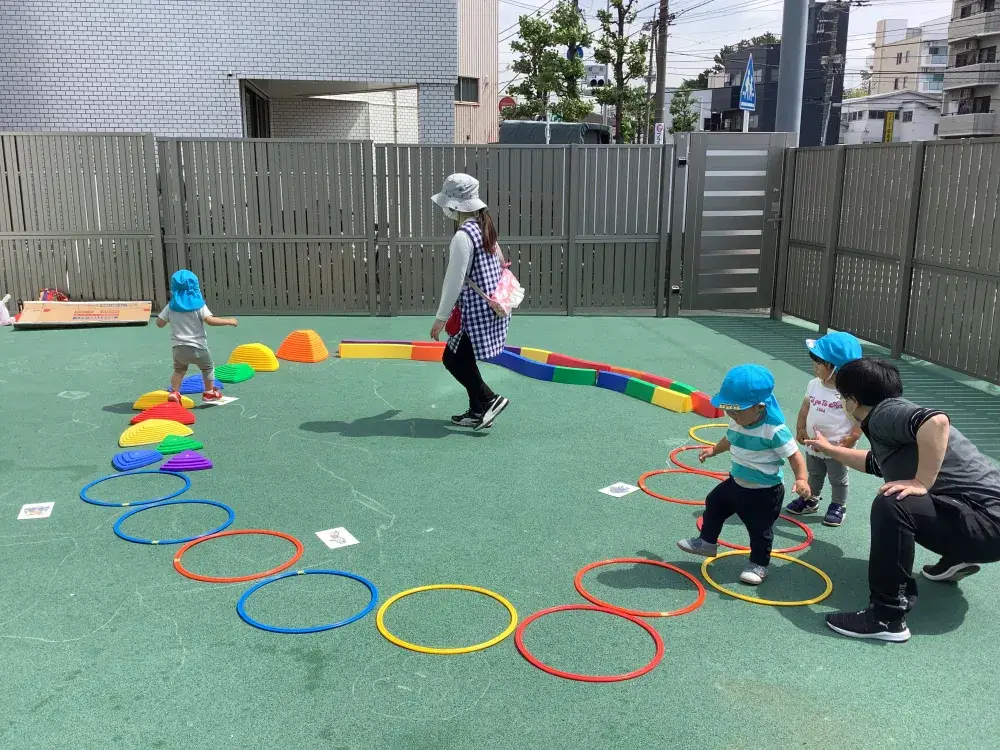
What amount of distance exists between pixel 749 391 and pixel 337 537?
92.2 inches

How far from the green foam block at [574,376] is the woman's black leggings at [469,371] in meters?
1.63

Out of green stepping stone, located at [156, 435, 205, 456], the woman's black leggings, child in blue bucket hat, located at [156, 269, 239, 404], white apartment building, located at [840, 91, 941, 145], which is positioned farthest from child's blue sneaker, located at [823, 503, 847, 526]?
white apartment building, located at [840, 91, 941, 145]

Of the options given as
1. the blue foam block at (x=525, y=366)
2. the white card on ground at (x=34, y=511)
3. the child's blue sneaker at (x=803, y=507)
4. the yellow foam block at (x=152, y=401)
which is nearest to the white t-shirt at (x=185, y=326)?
the yellow foam block at (x=152, y=401)

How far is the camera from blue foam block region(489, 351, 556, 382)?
8555 millimetres

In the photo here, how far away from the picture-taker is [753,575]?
13.8ft

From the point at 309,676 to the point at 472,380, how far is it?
363cm

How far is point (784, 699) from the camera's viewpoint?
327cm

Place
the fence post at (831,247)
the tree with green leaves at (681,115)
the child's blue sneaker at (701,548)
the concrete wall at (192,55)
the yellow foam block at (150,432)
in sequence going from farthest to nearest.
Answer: the tree with green leaves at (681,115) → the concrete wall at (192,55) → the fence post at (831,247) → the yellow foam block at (150,432) → the child's blue sneaker at (701,548)

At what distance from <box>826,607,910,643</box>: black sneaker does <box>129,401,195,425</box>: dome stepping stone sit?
505 centimetres

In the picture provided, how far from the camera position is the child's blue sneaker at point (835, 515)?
196 inches

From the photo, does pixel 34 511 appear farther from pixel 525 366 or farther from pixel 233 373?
pixel 525 366

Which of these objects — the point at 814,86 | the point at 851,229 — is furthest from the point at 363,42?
the point at 814,86

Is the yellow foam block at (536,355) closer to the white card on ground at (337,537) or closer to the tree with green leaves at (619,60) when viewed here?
the white card on ground at (337,537)

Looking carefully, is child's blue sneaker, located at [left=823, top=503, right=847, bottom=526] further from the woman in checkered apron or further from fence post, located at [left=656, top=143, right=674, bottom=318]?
fence post, located at [left=656, top=143, right=674, bottom=318]
